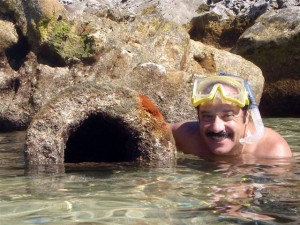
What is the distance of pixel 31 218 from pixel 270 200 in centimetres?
141

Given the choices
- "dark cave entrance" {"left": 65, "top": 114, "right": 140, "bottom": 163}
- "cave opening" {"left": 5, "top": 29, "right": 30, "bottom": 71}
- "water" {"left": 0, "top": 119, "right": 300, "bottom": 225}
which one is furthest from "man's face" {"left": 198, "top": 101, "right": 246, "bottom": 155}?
"cave opening" {"left": 5, "top": 29, "right": 30, "bottom": 71}

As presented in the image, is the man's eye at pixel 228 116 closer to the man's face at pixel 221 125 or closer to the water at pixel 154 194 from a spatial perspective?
the man's face at pixel 221 125

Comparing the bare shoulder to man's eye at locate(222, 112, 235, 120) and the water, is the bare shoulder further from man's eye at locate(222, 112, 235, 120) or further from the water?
man's eye at locate(222, 112, 235, 120)

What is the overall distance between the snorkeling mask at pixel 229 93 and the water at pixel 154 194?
1.70ft

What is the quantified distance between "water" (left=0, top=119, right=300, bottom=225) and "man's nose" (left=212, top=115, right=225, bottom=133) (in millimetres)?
308

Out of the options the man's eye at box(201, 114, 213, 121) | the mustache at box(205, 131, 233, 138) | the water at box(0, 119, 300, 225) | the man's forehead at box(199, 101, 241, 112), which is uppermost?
the man's forehead at box(199, 101, 241, 112)

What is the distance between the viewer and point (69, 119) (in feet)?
16.0

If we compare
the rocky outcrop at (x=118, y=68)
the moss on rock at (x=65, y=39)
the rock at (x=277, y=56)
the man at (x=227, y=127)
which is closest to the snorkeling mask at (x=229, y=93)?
the man at (x=227, y=127)

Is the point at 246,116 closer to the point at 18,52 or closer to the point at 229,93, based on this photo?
the point at 229,93

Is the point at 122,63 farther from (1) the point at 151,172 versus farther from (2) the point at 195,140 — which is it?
(1) the point at 151,172

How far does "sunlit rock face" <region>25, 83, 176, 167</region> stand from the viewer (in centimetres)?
485

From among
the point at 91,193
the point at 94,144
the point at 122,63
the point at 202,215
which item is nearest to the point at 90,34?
the point at 122,63

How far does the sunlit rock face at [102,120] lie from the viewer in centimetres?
485

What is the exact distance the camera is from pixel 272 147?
5.69 metres
